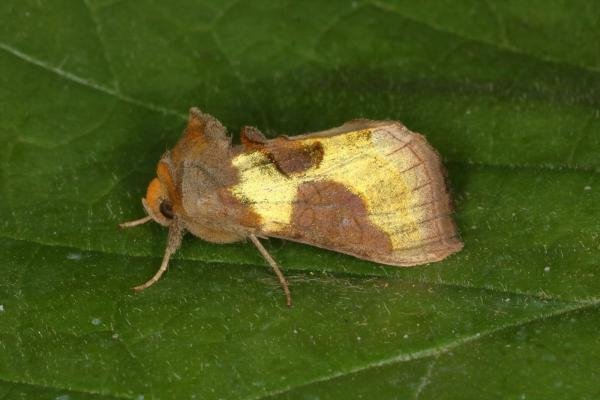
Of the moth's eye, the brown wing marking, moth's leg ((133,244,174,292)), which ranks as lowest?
moth's leg ((133,244,174,292))

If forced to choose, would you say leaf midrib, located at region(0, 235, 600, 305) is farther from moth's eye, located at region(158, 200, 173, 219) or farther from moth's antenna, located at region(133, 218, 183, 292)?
moth's eye, located at region(158, 200, 173, 219)

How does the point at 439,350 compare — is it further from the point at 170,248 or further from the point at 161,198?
the point at 161,198

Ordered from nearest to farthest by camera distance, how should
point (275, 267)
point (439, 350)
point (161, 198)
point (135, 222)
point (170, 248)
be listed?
point (439, 350), point (275, 267), point (170, 248), point (161, 198), point (135, 222)

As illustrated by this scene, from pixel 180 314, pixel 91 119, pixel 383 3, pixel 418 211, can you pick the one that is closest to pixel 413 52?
pixel 383 3

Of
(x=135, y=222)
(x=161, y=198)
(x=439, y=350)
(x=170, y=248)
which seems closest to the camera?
(x=439, y=350)

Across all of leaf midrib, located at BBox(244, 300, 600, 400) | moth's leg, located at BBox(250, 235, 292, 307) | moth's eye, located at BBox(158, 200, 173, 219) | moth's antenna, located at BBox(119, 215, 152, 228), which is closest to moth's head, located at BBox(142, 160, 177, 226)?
moth's eye, located at BBox(158, 200, 173, 219)

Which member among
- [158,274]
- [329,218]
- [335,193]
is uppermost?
[335,193]

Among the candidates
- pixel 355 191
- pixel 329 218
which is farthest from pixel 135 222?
pixel 355 191
